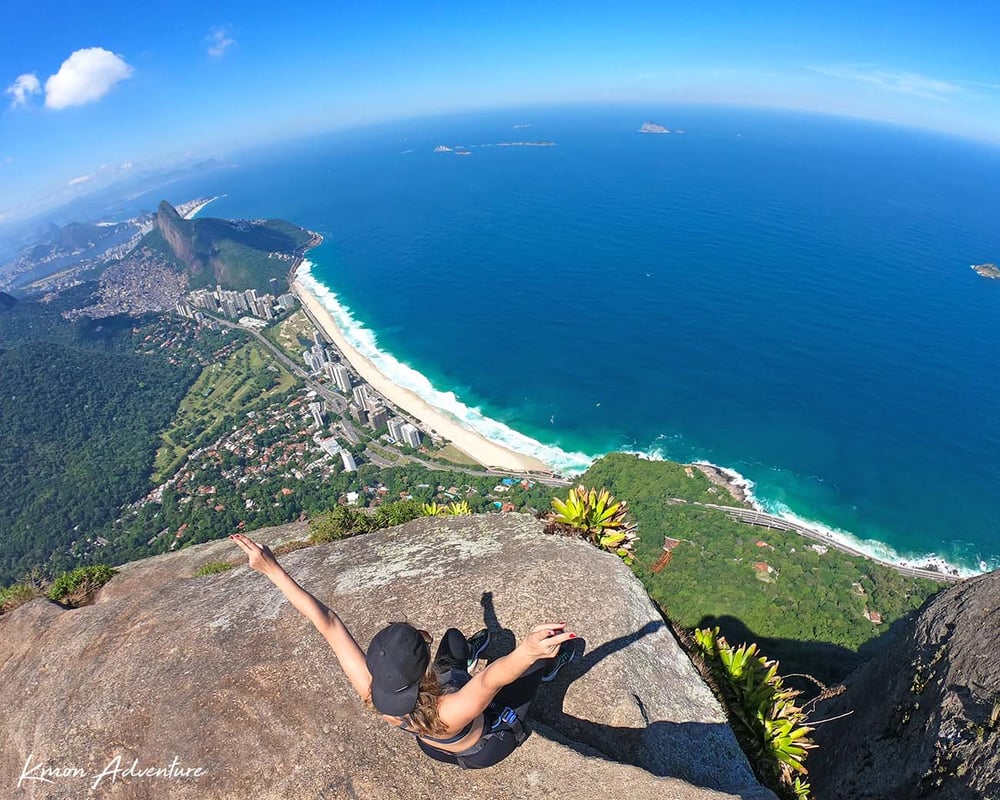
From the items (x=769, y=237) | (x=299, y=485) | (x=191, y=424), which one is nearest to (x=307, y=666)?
(x=299, y=485)

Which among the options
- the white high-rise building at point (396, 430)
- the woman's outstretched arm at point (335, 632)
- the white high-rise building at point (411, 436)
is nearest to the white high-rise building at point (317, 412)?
the white high-rise building at point (396, 430)

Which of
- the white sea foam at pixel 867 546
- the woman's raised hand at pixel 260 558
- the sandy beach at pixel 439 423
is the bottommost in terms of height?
the white sea foam at pixel 867 546

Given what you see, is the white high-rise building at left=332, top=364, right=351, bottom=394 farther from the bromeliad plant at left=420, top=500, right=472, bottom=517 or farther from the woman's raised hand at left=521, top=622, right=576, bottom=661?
the woman's raised hand at left=521, top=622, right=576, bottom=661

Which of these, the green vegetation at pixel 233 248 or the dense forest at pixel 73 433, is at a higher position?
the green vegetation at pixel 233 248

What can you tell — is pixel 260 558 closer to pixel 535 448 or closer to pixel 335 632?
pixel 335 632

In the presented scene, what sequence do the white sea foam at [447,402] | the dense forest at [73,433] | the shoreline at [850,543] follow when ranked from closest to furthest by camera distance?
the shoreline at [850,543] < the white sea foam at [447,402] < the dense forest at [73,433]

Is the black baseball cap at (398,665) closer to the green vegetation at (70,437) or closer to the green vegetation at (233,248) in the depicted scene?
the green vegetation at (70,437)

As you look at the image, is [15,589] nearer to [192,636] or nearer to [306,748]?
[192,636]
